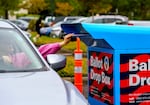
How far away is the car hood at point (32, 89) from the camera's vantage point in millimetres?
4605

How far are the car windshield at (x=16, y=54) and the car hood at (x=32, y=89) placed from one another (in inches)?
11.1

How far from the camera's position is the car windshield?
572 cm

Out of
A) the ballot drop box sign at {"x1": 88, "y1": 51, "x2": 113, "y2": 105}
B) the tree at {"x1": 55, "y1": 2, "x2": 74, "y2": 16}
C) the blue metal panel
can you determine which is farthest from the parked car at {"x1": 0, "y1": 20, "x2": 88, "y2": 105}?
the tree at {"x1": 55, "y1": 2, "x2": 74, "y2": 16}

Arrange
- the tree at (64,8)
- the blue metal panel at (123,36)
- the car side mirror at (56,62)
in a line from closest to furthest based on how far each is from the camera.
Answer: the blue metal panel at (123,36)
the car side mirror at (56,62)
the tree at (64,8)

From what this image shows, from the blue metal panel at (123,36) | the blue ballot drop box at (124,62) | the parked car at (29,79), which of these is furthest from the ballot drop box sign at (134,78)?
the parked car at (29,79)

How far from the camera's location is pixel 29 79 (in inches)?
205

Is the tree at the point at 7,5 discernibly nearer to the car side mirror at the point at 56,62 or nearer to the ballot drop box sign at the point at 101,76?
the ballot drop box sign at the point at 101,76

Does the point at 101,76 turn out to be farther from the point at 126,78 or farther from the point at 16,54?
the point at 16,54

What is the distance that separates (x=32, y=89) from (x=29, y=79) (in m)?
0.31

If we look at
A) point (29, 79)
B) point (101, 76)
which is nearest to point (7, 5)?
point (101, 76)

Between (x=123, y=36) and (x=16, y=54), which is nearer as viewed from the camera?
(x=123, y=36)

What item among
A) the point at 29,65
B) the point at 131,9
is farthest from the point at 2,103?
Answer: the point at 131,9

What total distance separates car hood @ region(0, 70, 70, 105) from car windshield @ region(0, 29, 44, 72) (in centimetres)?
28

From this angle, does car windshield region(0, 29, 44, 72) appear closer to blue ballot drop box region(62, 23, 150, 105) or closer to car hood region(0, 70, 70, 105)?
car hood region(0, 70, 70, 105)
